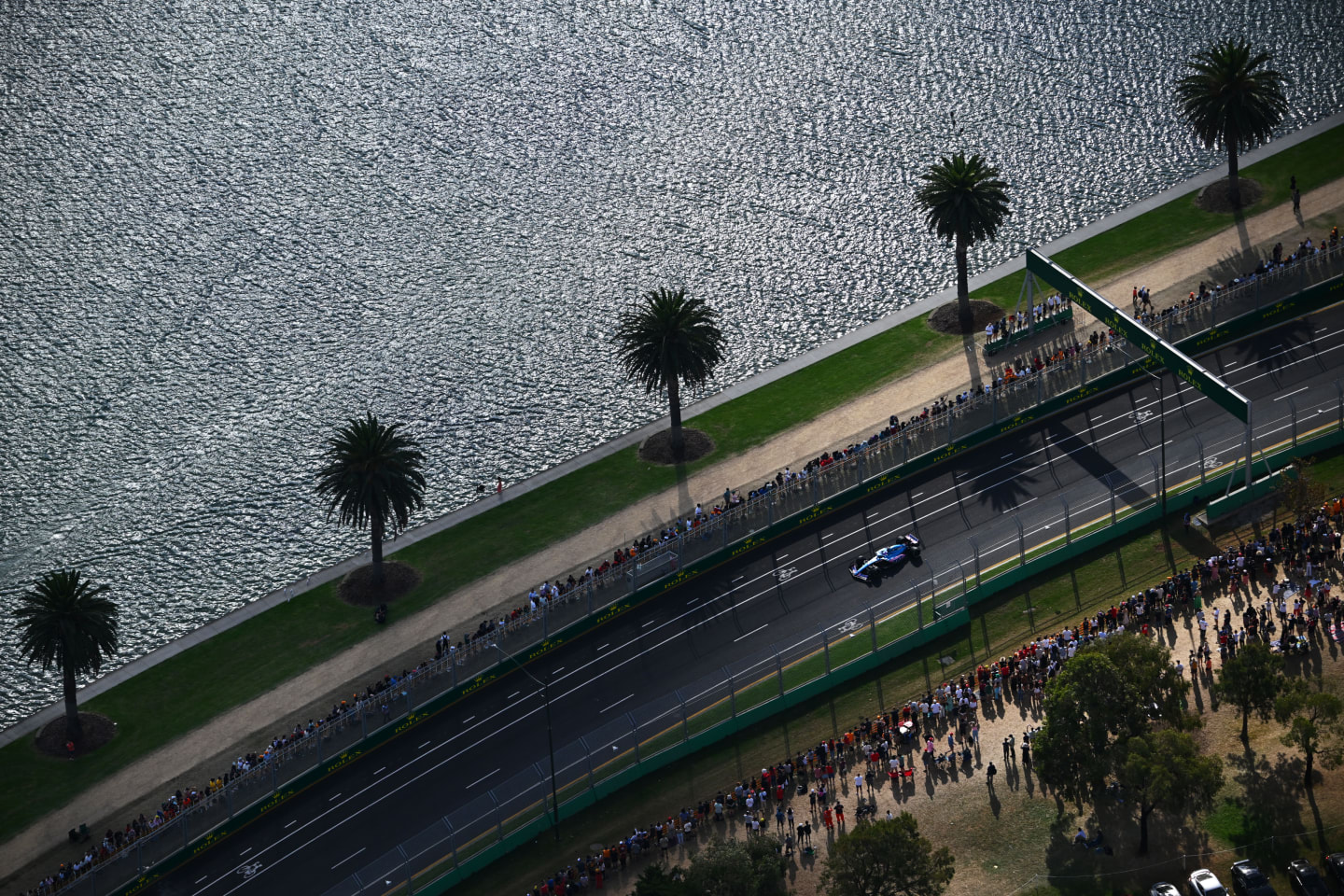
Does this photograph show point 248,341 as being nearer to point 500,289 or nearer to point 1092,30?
point 500,289

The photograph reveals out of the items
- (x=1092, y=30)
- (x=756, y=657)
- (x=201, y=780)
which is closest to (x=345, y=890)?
(x=201, y=780)

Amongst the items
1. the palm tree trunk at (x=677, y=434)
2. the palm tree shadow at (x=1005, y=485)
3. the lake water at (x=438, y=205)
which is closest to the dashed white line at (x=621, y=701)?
the palm tree trunk at (x=677, y=434)

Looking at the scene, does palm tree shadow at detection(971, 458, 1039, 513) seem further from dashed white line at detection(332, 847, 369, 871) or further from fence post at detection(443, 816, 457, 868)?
dashed white line at detection(332, 847, 369, 871)

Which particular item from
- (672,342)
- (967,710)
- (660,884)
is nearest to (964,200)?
(672,342)

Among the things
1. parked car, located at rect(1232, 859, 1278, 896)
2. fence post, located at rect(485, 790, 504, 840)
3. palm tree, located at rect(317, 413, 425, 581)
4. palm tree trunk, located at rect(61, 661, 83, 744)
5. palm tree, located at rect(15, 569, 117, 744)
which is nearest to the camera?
parked car, located at rect(1232, 859, 1278, 896)

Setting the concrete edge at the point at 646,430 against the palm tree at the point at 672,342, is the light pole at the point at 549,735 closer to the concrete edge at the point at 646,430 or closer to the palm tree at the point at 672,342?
the concrete edge at the point at 646,430

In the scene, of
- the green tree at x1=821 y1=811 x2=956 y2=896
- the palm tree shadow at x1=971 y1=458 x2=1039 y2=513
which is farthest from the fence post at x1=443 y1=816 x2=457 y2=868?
the palm tree shadow at x1=971 y1=458 x2=1039 y2=513
